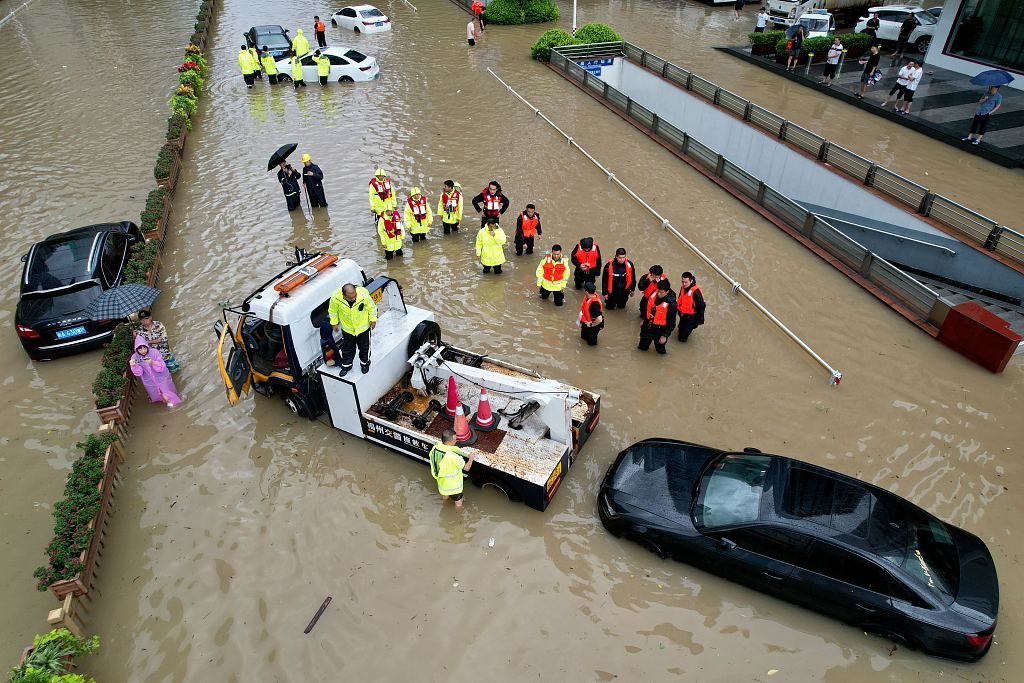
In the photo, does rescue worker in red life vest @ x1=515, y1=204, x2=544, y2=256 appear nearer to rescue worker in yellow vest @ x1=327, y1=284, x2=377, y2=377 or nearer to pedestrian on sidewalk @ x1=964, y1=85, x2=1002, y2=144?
rescue worker in yellow vest @ x1=327, y1=284, x2=377, y2=377

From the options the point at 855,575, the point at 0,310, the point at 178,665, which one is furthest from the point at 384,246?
the point at 855,575

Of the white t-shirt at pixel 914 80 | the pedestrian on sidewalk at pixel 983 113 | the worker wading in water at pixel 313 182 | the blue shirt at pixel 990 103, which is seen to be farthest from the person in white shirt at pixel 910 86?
the worker wading in water at pixel 313 182

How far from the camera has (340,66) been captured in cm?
2402

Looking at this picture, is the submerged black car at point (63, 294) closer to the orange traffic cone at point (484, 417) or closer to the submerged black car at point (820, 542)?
the orange traffic cone at point (484, 417)

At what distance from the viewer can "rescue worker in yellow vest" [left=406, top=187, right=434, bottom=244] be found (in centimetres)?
1416

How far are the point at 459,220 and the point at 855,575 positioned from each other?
10.9 metres

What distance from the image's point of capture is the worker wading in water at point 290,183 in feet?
50.6

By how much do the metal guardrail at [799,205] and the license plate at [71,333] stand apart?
42.8 ft

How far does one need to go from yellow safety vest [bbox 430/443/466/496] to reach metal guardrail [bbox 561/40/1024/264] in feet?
38.9

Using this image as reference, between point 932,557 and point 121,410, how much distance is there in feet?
36.3

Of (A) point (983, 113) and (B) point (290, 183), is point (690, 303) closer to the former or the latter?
(B) point (290, 183)

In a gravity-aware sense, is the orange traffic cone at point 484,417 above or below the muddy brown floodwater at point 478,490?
above

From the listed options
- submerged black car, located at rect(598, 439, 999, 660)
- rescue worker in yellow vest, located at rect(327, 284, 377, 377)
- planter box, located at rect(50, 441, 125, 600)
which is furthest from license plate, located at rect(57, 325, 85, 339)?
submerged black car, located at rect(598, 439, 999, 660)

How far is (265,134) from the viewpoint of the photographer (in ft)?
66.2
